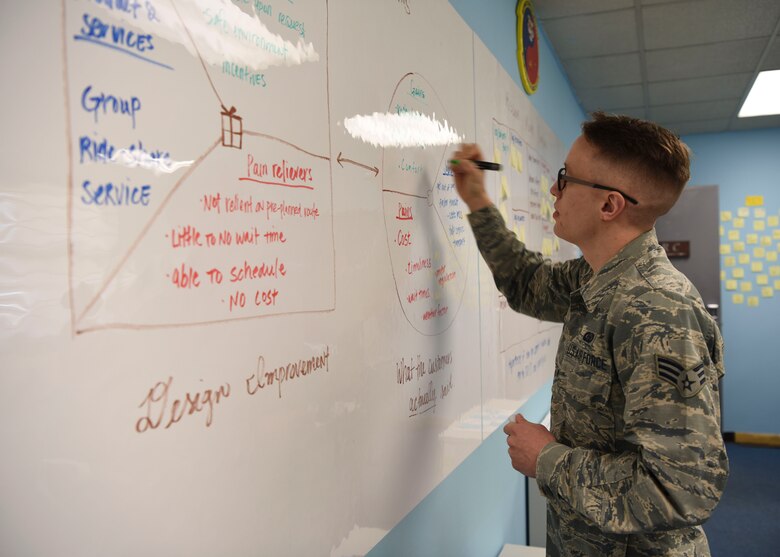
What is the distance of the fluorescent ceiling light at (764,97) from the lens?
3680 millimetres

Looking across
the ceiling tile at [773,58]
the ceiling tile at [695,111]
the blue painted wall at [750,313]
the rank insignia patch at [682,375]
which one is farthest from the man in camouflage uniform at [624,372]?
the blue painted wall at [750,313]

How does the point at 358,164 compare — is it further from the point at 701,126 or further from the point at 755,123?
the point at 755,123

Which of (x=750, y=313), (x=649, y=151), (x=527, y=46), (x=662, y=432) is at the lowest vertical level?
(x=750, y=313)

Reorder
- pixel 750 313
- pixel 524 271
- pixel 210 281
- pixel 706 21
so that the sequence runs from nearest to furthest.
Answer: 1. pixel 210 281
2. pixel 524 271
3. pixel 706 21
4. pixel 750 313

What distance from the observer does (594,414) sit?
1.09 meters

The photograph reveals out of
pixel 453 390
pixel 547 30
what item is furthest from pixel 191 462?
pixel 547 30

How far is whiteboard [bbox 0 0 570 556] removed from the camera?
0.48 meters

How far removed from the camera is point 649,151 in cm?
114

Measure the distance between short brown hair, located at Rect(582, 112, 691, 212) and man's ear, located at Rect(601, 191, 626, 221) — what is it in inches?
2.8

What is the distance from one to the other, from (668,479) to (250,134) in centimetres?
84

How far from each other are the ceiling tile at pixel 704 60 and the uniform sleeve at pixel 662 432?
2.73 meters

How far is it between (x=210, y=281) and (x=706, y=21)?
9.85 ft

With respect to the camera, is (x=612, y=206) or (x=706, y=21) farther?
(x=706, y=21)

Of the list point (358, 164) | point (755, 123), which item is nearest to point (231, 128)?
point (358, 164)
